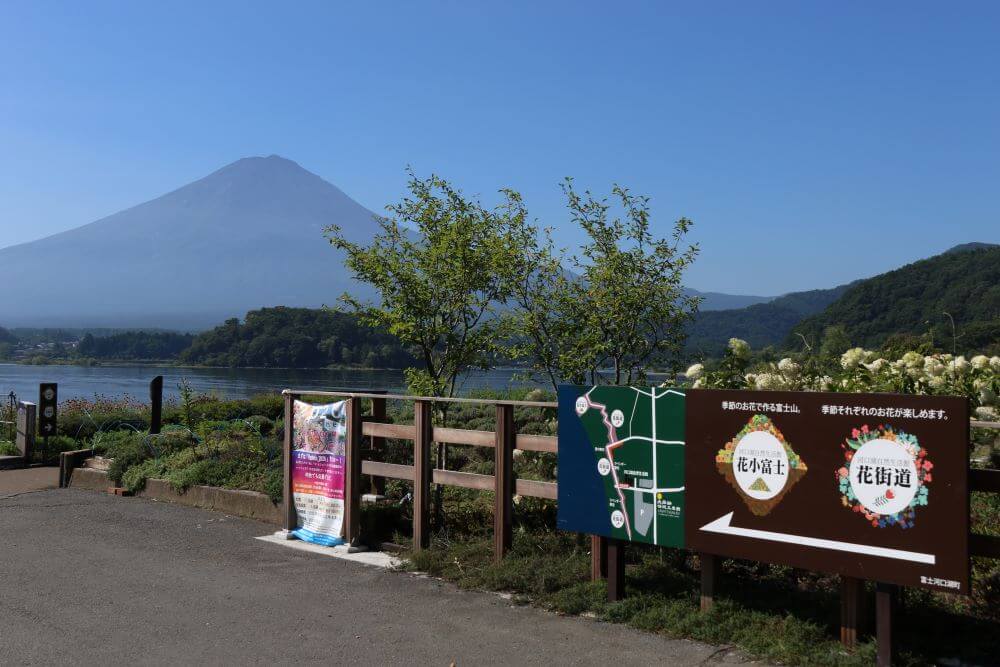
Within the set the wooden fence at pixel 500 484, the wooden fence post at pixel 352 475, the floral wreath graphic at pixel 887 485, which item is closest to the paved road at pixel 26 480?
the wooden fence at pixel 500 484

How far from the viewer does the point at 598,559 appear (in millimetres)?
6832

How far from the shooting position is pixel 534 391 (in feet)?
41.4

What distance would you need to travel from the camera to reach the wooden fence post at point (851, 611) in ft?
17.4

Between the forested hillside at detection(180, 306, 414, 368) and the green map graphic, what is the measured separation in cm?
1962

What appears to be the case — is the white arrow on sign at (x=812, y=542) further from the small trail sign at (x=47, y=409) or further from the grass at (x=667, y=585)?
the small trail sign at (x=47, y=409)

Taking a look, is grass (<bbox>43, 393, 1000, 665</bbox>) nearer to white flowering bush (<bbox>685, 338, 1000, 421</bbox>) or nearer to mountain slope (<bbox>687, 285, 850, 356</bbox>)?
white flowering bush (<bbox>685, 338, 1000, 421</bbox>)

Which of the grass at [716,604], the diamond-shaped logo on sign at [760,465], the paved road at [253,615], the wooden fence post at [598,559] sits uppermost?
the diamond-shaped logo on sign at [760,465]

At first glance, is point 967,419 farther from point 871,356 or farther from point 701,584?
point 871,356

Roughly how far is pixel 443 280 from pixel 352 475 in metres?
3.20

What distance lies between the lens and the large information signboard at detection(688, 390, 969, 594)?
4.86 m

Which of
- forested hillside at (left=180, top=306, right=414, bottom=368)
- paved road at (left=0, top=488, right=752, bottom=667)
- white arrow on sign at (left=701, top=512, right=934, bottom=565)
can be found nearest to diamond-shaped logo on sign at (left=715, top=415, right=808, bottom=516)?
white arrow on sign at (left=701, top=512, right=934, bottom=565)

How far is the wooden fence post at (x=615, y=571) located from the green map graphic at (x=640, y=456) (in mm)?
107

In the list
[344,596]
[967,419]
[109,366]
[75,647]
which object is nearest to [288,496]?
[344,596]

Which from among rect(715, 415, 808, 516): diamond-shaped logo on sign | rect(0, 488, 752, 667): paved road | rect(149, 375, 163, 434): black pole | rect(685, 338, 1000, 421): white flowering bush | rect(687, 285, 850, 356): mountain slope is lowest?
rect(0, 488, 752, 667): paved road
